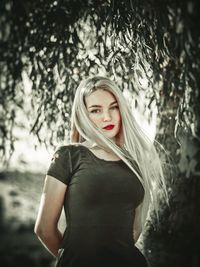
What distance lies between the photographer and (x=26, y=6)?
2629mm

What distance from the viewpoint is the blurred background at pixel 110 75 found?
2693 millimetres

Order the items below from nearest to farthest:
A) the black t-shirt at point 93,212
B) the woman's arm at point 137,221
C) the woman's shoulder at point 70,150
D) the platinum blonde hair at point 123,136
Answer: the black t-shirt at point 93,212
the woman's shoulder at point 70,150
the platinum blonde hair at point 123,136
the woman's arm at point 137,221

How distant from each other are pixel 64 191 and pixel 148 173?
62cm

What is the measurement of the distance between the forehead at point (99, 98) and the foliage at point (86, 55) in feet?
1.52

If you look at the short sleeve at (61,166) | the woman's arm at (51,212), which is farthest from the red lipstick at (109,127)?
the woman's arm at (51,212)

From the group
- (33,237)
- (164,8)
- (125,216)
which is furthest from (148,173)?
(33,237)

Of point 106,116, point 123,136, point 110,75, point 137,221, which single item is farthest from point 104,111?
point 110,75

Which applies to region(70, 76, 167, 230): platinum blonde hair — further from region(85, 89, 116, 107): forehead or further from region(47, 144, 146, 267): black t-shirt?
region(47, 144, 146, 267): black t-shirt

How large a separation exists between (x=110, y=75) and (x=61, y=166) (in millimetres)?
1403

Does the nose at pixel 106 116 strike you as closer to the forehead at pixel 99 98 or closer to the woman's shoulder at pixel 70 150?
the forehead at pixel 99 98

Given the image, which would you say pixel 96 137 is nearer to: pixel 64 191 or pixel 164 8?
pixel 64 191

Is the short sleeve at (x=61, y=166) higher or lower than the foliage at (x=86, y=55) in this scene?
lower

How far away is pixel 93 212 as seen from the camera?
2459mm

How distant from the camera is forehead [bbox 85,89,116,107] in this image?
2.69 m
